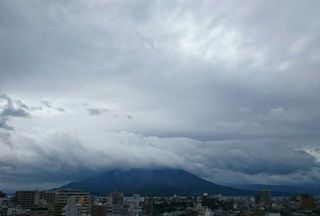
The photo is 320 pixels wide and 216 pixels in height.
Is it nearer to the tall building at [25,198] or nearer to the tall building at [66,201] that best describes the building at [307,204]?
the tall building at [66,201]

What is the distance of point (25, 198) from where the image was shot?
98.8 metres

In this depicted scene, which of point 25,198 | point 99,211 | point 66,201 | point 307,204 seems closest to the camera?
point 99,211

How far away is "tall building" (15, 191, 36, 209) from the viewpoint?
97.7 m

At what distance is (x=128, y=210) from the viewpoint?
83.8m

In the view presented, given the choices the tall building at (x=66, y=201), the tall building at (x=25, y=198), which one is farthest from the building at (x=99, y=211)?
the tall building at (x=25, y=198)

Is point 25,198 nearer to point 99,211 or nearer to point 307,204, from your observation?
point 99,211

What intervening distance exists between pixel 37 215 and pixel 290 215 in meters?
45.2

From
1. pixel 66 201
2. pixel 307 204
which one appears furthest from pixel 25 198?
pixel 307 204

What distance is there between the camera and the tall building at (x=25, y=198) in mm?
97700

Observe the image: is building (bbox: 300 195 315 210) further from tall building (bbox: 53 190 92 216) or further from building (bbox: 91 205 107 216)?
building (bbox: 91 205 107 216)

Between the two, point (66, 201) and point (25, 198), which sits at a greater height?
point (25, 198)

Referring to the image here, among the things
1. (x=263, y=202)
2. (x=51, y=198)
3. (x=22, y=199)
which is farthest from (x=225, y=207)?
(x=22, y=199)

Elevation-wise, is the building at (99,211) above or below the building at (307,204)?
below

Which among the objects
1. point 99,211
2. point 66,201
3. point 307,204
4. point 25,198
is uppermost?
point 25,198
